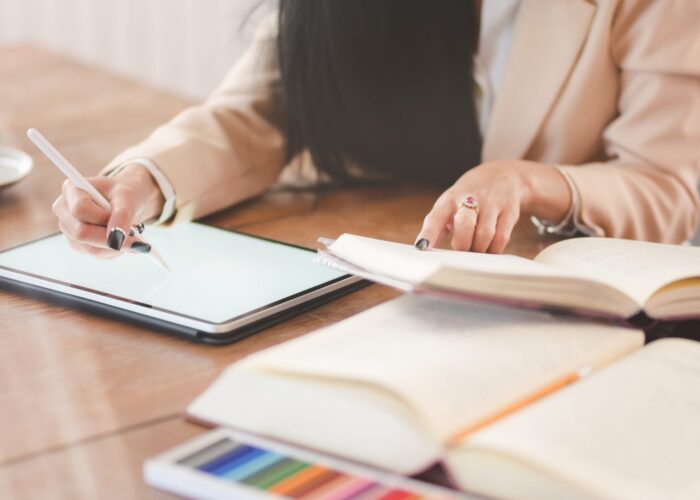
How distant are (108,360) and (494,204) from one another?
0.40 metres

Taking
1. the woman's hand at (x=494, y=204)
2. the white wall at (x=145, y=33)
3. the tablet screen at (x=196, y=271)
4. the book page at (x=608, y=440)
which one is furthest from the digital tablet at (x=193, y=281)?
the white wall at (x=145, y=33)

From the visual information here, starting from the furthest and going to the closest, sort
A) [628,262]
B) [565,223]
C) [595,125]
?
[595,125], [565,223], [628,262]

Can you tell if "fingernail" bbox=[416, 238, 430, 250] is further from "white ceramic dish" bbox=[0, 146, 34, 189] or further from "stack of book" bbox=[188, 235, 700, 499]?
"white ceramic dish" bbox=[0, 146, 34, 189]

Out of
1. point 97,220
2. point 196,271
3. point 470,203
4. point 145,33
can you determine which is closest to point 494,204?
point 470,203

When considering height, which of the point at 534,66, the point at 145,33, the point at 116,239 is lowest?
the point at 145,33

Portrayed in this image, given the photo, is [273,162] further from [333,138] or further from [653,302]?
[653,302]

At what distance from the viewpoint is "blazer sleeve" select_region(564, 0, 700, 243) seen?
43.6 inches

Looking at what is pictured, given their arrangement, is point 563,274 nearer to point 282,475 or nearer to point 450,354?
point 450,354

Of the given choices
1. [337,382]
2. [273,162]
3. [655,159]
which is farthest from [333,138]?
[337,382]

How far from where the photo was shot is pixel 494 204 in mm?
941

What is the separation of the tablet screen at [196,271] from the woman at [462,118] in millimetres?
40

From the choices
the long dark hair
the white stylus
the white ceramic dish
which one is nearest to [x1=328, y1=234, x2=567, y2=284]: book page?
the white stylus

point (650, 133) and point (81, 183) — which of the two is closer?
point (81, 183)

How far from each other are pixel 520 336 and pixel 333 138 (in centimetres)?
73
